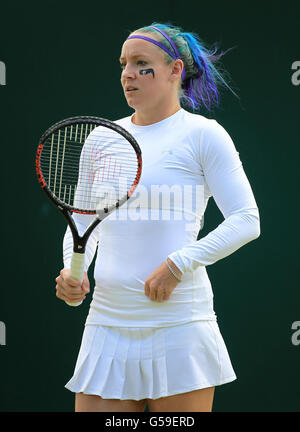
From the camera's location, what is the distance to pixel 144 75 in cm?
188

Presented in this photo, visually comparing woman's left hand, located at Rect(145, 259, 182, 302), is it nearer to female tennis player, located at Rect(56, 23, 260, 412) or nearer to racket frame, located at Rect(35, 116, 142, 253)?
female tennis player, located at Rect(56, 23, 260, 412)

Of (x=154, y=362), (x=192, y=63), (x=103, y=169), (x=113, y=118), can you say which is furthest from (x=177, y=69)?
(x=113, y=118)

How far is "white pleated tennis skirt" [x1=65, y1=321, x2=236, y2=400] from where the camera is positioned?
1.72m

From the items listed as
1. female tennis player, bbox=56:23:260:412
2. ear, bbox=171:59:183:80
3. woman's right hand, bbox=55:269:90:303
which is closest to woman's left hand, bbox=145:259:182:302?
female tennis player, bbox=56:23:260:412

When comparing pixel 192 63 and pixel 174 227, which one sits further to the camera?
pixel 192 63

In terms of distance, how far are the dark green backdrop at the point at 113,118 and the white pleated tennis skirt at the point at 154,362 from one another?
4.34 feet

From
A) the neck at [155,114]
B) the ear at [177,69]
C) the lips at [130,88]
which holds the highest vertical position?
the ear at [177,69]

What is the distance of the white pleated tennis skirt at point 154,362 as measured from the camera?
172 cm

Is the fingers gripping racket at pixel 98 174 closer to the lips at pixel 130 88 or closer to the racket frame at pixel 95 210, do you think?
the racket frame at pixel 95 210

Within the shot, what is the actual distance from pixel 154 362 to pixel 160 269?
0.75 ft

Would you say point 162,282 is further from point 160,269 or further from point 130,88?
point 130,88

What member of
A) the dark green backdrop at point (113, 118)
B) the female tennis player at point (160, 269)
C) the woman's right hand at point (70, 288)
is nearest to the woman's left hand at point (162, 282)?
the female tennis player at point (160, 269)

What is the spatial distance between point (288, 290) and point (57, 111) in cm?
128
